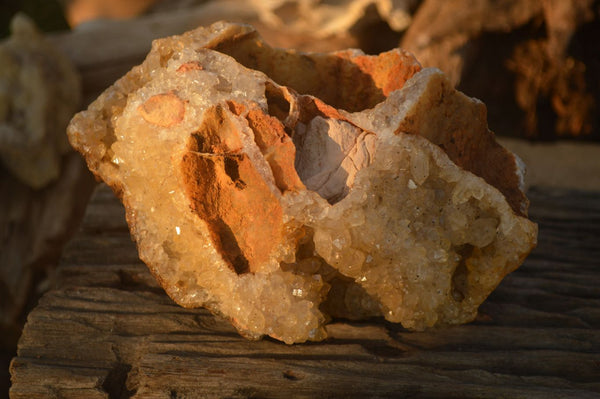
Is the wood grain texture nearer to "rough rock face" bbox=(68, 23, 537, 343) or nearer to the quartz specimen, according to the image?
"rough rock face" bbox=(68, 23, 537, 343)

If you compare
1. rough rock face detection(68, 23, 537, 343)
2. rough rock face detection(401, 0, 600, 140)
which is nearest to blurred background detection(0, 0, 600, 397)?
rough rock face detection(401, 0, 600, 140)

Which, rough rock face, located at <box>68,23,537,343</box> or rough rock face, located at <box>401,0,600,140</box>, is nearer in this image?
rough rock face, located at <box>68,23,537,343</box>

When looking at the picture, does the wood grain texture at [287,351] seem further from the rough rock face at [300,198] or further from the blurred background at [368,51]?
A: the blurred background at [368,51]

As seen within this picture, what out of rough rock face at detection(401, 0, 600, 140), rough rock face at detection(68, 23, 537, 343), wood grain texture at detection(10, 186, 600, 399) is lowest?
wood grain texture at detection(10, 186, 600, 399)

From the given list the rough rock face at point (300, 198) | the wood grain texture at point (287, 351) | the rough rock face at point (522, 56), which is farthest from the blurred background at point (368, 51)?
the rough rock face at point (300, 198)

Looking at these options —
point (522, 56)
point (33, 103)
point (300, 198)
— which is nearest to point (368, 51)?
point (522, 56)

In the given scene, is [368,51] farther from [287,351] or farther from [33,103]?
[287,351]

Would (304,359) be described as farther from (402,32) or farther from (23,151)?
(402,32)

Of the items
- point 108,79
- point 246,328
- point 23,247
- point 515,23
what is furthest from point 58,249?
point 515,23

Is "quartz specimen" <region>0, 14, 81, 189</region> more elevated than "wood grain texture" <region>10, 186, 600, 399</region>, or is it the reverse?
"quartz specimen" <region>0, 14, 81, 189</region>
